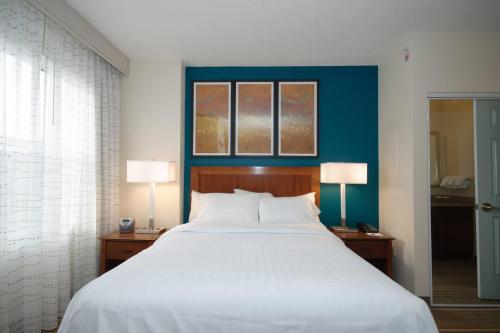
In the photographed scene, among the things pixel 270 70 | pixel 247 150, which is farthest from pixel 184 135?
pixel 270 70

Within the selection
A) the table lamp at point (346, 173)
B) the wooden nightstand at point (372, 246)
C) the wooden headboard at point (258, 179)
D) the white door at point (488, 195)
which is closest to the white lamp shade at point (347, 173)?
the table lamp at point (346, 173)

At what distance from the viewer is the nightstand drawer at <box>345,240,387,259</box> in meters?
2.88

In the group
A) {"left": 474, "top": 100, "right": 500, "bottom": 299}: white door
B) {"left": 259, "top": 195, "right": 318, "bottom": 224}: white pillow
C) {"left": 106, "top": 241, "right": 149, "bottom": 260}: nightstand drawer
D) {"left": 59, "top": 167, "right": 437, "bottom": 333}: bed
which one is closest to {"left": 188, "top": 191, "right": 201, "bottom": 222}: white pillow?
{"left": 106, "top": 241, "right": 149, "bottom": 260}: nightstand drawer

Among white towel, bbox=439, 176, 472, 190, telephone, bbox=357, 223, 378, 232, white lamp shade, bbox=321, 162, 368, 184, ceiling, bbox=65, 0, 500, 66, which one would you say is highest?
ceiling, bbox=65, 0, 500, 66

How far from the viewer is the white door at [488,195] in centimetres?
Answer: 271

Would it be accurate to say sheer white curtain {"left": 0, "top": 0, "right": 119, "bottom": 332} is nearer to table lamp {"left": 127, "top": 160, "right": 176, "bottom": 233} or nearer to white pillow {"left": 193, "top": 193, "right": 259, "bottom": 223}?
table lamp {"left": 127, "top": 160, "right": 176, "bottom": 233}

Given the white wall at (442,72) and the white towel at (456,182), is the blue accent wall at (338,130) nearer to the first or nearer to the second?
the white wall at (442,72)

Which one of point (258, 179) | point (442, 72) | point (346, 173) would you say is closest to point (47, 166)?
point (258, 179)

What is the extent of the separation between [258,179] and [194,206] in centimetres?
86

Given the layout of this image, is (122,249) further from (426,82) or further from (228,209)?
(426,82)

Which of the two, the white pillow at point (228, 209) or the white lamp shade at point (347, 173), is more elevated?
the white lamp shade at point (347, 173)

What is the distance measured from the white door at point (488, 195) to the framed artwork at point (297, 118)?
5.55 feet

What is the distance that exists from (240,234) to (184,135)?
65.7 inches

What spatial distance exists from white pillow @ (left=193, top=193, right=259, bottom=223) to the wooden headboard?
1.31 feet
